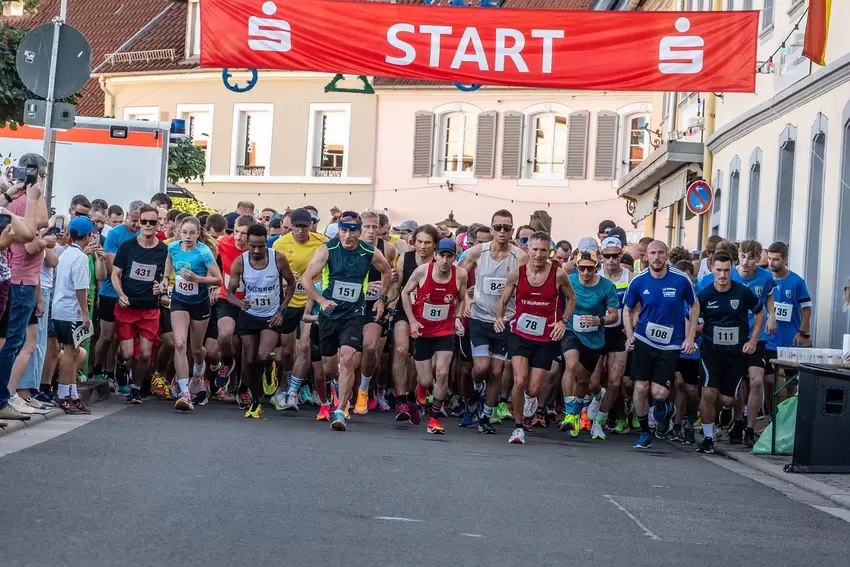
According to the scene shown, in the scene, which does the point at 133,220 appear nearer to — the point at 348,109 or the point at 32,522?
the point at 32,522

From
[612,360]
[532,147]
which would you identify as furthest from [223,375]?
[532,147]

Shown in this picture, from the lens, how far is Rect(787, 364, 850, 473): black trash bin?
43.0 ft

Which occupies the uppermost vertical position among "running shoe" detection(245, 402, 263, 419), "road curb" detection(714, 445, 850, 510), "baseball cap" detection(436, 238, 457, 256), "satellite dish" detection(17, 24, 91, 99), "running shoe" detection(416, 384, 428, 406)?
"satellite dish" detection(17, 24, 91, 99)

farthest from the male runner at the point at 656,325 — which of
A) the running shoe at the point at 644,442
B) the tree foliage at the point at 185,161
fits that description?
the tree foliage at the point at 185,161

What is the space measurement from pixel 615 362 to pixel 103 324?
17.8 feet

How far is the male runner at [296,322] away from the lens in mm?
16406

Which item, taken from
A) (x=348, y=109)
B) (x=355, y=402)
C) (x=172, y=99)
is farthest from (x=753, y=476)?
(x=172, y=99)

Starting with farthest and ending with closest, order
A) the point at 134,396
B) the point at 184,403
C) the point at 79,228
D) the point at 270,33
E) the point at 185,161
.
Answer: the point at 185,161
the point at 270,33
the point at 134,396
the point at 184,403
the point at 79,228

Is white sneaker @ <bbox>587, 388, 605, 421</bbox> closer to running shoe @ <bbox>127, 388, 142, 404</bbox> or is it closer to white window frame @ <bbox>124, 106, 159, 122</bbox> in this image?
running shoe @ <bbox>127, 388, 142, 404</bbox>

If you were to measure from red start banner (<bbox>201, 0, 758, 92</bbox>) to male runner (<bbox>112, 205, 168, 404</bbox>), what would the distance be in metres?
2.67

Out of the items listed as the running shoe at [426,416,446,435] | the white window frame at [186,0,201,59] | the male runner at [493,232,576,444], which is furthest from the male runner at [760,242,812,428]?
the white window frame at [186,0,201,59]

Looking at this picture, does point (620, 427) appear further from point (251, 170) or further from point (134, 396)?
point (251, 170)

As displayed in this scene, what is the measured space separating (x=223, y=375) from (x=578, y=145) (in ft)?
95.8

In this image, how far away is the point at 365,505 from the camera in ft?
30.0
